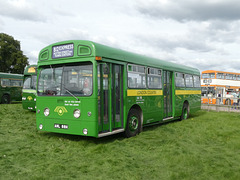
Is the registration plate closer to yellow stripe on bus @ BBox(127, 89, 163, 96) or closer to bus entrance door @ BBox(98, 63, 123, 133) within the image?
bus entrance door @ BBox(98, 63, 123, 133)

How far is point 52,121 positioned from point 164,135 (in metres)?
3.95

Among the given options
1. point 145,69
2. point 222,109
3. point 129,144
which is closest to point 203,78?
point 222,109

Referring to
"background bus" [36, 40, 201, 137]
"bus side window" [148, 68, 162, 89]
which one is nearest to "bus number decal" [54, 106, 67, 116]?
"background bus" [36, 40, 201, 137]

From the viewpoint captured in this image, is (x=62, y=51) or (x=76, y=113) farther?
(x=62, y=51)

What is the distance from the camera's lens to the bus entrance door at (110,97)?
766 cm

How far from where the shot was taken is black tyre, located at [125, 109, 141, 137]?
8938 mm

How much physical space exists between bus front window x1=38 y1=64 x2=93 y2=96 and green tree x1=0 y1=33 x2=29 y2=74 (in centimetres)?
3977

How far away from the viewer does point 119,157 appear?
6391mm

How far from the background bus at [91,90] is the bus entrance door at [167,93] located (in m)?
1.91

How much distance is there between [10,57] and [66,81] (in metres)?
42.0

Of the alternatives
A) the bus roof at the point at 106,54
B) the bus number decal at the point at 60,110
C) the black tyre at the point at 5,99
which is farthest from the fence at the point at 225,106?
the black tyre at the point at 5,99

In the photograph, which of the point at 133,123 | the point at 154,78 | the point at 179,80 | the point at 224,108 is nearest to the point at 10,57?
the point at 224,108

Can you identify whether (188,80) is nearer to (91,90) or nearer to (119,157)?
(91,90)

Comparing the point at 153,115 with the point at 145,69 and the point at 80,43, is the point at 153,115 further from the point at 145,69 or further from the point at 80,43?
the point at 80,43
